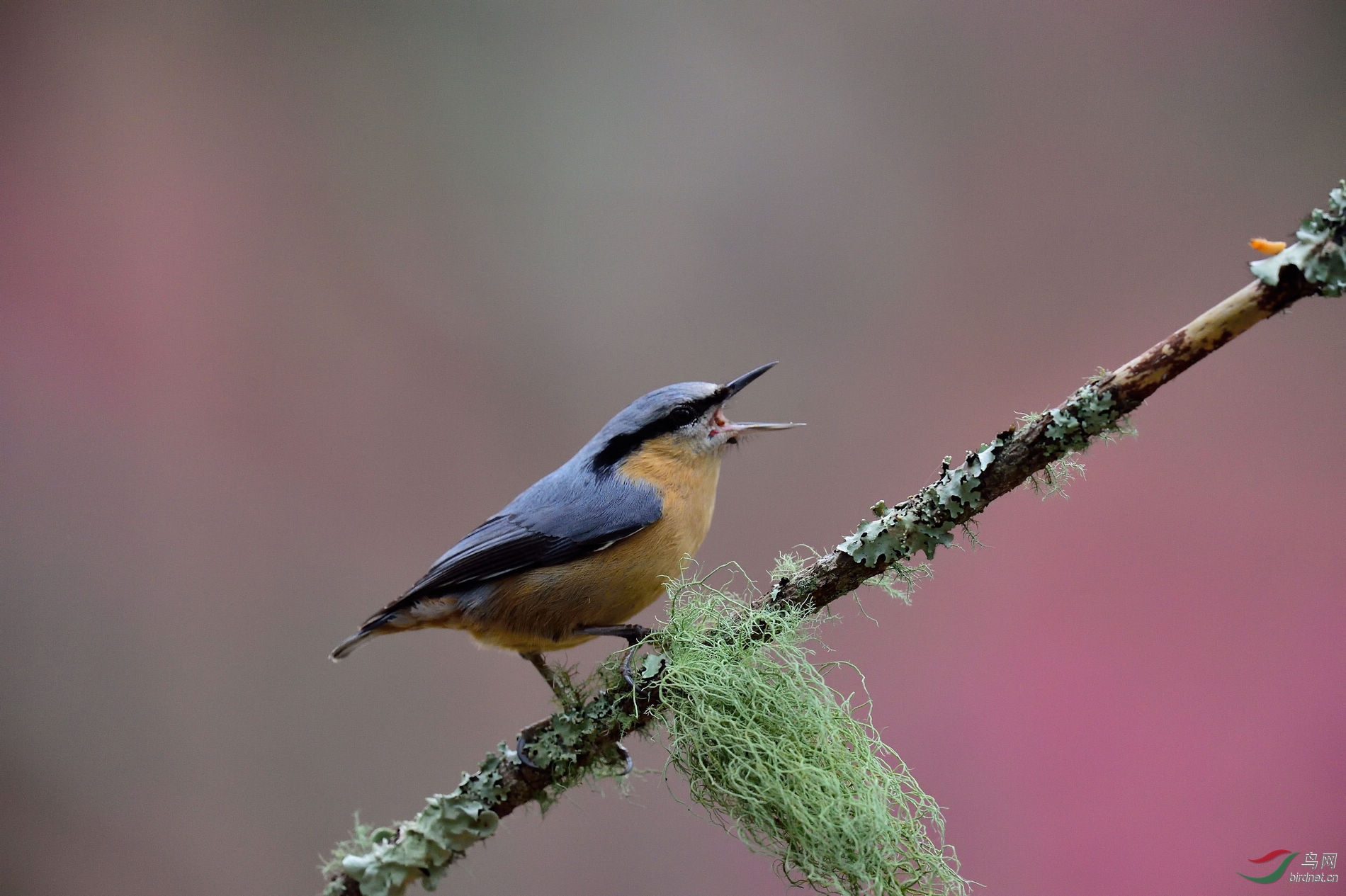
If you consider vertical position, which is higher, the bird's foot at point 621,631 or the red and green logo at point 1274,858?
the bird's foot at point 621,631

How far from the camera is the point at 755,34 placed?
136 inches

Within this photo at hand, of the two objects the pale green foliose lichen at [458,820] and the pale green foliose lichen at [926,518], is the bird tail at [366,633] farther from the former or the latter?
the pale green foliose lichen at [926,518]

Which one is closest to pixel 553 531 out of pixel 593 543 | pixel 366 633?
pixel 593 543

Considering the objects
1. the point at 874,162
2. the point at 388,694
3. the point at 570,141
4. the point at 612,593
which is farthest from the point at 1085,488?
the point at 388,694

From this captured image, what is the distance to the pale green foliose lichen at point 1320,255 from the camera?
0.99 m

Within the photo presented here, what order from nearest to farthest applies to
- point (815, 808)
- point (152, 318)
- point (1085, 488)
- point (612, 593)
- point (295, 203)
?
point (815, 808), point (612, 593), point (1085, 488), point (152, 318), point (295, 203)

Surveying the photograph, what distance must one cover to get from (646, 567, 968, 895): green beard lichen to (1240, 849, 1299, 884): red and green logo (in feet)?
4.42

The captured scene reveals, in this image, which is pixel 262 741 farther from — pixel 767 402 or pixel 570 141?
pixel 570 141

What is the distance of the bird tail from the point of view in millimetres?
1874

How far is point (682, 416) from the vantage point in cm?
199

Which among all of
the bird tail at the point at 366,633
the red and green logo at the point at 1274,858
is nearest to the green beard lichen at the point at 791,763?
the bird tail at the point at 366,633

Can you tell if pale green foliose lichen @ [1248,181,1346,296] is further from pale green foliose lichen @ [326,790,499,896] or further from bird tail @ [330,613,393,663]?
bird tail @ [330,613,393,663]

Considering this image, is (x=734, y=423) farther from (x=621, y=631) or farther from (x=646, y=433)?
(x=621, y=631)

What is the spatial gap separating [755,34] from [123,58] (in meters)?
2.43
